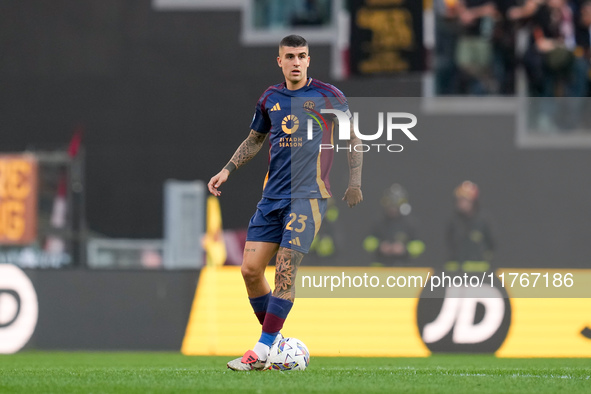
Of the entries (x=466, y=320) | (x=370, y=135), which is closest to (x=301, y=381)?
(x=466, y=320)

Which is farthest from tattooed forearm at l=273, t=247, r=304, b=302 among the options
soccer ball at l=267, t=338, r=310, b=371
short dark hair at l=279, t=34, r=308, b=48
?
short dark hair at l=279, t=34, r=308, b=48

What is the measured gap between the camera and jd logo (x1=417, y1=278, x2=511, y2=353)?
935 cm

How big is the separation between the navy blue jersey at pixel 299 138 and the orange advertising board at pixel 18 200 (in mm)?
6562

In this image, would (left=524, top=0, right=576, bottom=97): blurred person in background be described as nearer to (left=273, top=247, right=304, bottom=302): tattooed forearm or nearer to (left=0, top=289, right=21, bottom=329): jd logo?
(left=0, top=289, right=21, bottom=329): jd logo

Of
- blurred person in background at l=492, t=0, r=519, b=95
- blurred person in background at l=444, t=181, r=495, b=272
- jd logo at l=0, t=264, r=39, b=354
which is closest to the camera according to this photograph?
jd logo at l=0, t=264, r=39, b=354

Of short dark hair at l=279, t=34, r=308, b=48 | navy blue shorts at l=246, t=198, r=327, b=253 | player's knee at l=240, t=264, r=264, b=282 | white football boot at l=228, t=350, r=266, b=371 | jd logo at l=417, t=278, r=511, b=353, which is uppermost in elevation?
short dark hair at l=279, t=34, r=308, b=48

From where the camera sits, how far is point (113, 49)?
1827cm

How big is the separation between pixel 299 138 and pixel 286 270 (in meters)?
0.73

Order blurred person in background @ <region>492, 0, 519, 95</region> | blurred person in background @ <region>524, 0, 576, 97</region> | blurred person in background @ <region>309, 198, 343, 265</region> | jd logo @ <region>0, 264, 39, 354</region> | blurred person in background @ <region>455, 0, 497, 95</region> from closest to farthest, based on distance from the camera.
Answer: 1. jd logo @ <region>0, 264, 39, 354</region>
2. blurred person in background @ <region>309, 198, 343, 265</region>
3. blurred person in background @ <region>524, 0, 576, 97</region>
4. blurred person in background @ <region>492, 0, 519, 95</region>
5. blurred person in background @ <region>455, 0, 497, 95</region>

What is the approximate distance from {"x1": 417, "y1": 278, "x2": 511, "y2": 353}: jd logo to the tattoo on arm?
3.71 m

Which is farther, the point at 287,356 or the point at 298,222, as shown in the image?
the point at 287,356

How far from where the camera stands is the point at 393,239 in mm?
10781

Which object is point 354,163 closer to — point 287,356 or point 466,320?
point 287,356

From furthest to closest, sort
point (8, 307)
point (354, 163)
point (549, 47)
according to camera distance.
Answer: point (549, 47) → point (8, 307) → point (354, 163)
